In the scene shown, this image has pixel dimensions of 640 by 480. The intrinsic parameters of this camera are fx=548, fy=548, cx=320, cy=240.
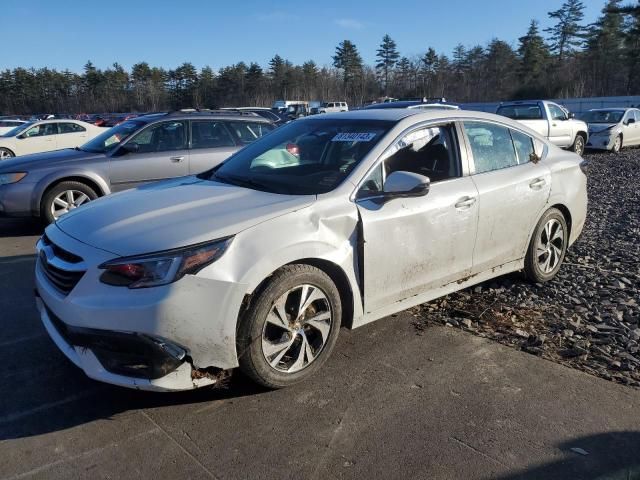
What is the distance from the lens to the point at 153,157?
26.5ft

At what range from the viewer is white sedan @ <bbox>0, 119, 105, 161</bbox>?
50.3 ft

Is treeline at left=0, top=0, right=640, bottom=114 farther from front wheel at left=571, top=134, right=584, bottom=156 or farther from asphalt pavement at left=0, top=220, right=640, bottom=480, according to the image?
asphalt pavement at left=0, top=220, right=640, bottom=480

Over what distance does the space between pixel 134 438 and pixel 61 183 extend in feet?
19.0

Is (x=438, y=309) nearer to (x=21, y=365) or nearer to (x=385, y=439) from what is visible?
(x=385, y=439)

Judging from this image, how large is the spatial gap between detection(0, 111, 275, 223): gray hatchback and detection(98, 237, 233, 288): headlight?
5.24m

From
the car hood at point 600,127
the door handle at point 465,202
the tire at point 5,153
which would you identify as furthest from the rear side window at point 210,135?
the car hood at point 600,127

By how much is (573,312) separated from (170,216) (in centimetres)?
342

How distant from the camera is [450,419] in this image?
309cm

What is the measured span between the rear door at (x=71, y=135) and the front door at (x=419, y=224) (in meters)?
14.3

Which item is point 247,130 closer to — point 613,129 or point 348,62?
point 613,129

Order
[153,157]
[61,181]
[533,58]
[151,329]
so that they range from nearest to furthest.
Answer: [151,329]
[61,181]
[153,157]
[533,58]

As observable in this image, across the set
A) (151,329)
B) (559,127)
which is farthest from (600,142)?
(151,329)

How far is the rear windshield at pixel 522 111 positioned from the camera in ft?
53.6

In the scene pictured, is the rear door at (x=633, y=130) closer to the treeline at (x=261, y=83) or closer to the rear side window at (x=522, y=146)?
the rear side window at (x=522, y=146)
